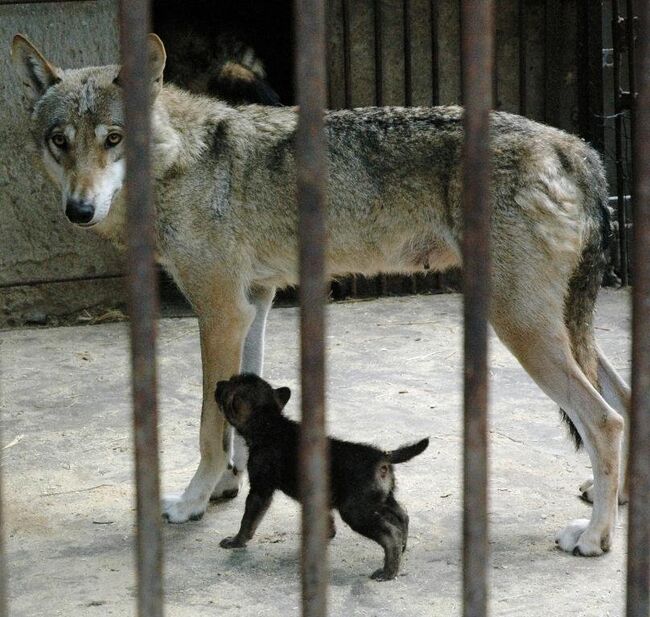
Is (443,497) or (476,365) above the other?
(476,365)

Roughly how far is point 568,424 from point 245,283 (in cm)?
158

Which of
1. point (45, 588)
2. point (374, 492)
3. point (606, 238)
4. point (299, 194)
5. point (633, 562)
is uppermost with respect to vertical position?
point (299, 194)

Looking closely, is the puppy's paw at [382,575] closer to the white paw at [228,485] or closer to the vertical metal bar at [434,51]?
the white paw at [228,485]

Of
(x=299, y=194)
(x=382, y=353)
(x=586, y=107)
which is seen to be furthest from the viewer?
(x=586, y=107)

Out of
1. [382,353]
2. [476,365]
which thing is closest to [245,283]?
[382,353]

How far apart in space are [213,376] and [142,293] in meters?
3.12

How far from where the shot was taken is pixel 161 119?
492 centimetres

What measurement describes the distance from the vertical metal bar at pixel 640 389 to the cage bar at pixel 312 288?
505 millimetres

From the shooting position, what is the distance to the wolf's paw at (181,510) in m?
4.57

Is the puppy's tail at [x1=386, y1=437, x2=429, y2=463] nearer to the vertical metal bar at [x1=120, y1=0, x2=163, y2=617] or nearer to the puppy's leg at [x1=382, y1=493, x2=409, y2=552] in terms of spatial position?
the puppy's leg at [x1=382, y1=493, x2=409, y2=552]

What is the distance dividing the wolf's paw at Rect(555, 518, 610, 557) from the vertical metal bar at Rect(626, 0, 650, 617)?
7.98 feet

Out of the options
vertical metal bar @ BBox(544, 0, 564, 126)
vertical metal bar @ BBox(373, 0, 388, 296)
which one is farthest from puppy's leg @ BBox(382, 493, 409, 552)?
vertical metal bar @ BBox(544, 0, 564, 126)

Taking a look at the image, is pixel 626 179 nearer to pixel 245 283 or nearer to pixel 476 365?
pixel 245 283

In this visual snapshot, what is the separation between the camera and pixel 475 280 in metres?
1.67
